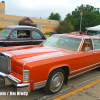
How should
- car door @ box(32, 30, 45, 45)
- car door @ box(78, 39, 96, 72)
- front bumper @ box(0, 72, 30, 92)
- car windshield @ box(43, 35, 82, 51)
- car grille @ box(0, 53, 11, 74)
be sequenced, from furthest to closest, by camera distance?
car door @ box(32, 30, 45, 45) < car windshield @ box(43, 35, 82, 51) < car door @ box(78, 39, 96, 72) < car grille @ box(0, 53, 11, 74) < front bumper @ box(0, 72, 30, 92)

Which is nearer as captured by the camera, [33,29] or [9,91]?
[9,91]

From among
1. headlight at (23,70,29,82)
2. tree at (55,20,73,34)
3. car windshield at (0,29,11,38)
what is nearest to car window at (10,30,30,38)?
car windshield at (0,29,11,38)

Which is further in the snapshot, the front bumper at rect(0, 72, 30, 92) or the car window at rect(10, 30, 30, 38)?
the car window at rect(10, 30, 30, 38)

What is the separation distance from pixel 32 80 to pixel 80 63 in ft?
5.92

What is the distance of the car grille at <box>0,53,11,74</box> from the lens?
9.37ft

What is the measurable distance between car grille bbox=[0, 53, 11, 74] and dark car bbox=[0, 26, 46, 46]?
3.00 m

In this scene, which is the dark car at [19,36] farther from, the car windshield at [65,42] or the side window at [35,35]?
the car windshield at [65,42]

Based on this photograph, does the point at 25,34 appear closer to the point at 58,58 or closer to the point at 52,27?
the point at 58,58

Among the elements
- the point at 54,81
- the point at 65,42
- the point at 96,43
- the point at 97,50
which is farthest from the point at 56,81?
the point at 96,43

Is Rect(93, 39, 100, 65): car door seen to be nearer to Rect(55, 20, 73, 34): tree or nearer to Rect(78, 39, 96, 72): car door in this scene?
Rect(78, 39, 96, 72): car door

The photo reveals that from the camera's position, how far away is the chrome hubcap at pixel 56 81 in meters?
3.10

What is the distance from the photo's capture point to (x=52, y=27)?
1353 inches

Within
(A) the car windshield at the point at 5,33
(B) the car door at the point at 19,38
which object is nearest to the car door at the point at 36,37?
(B) the car door at the point at 19,38

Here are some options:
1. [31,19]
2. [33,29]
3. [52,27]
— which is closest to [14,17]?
[31,19]
